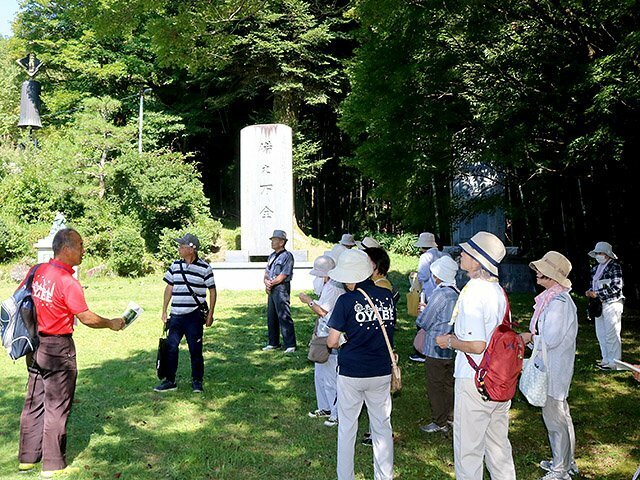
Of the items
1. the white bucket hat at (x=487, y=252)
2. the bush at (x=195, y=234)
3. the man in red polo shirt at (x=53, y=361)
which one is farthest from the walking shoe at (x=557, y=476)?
the bush at (x=195, y=234)

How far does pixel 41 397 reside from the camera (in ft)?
14.2

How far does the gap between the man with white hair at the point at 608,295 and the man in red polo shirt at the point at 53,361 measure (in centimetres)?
594

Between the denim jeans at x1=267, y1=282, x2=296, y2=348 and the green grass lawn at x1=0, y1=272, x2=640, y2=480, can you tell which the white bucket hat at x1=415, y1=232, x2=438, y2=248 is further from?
the denim jeans at x1=267, y1=282, x2=296, y2=348

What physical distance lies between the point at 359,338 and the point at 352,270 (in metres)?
0.45

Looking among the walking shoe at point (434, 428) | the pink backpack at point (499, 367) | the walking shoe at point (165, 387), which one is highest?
the pink backpack at point (499, 367)

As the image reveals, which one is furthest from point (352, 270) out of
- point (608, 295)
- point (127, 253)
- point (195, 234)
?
point (195, 234)

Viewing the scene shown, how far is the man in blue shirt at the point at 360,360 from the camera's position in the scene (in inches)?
147

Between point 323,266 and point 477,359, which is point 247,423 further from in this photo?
point 477,359

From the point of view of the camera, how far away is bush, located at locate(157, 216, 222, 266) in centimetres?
1911

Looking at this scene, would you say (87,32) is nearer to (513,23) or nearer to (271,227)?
(271,227)

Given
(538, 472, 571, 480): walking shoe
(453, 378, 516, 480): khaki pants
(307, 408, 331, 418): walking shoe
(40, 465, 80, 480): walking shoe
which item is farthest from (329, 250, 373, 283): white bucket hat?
(40, 465, 80, 480): walking shoe

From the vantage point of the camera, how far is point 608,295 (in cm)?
721

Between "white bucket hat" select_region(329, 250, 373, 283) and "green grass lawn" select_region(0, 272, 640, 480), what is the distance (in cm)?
161

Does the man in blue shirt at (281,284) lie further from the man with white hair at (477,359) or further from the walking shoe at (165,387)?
the man with white hair at (477,359)
